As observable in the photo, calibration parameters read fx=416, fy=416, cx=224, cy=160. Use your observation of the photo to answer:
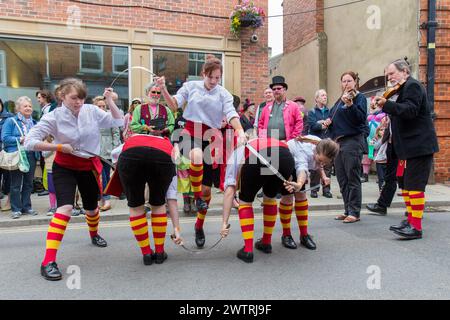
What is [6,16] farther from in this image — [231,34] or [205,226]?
[205,226]

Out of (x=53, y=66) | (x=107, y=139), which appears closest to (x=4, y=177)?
(x=107, y=139)

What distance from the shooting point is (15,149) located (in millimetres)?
6875

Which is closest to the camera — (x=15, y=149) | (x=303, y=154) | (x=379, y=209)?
(x=303, y=154)

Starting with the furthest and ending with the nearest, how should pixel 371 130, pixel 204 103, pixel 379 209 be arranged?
pixel 371 130 → pixel 379 209 → pixel 204 103

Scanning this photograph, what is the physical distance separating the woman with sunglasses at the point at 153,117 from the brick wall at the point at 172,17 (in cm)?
510

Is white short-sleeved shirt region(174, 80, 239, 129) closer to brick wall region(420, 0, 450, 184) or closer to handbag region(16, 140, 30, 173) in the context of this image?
handbag region(16, 140, 30, 173)

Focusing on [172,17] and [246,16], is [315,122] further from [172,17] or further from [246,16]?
[172,17]

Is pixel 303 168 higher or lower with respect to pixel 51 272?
higher

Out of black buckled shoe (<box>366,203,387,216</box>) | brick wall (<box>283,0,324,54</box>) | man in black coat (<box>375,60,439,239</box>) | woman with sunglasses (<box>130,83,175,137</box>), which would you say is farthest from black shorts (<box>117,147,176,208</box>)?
brick wall (<box>283,0,324,54</box>)

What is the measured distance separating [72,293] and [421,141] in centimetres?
420

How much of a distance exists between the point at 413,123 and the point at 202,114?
263cm

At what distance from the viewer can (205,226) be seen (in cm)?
608

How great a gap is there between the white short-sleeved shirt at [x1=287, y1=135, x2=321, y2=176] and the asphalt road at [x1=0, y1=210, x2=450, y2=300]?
0.96 metres
